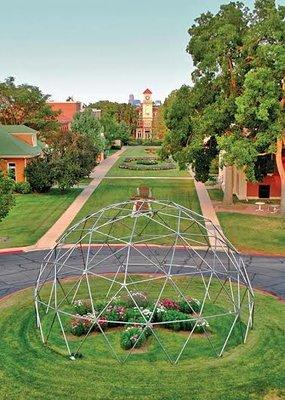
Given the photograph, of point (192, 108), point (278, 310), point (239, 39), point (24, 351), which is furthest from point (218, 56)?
point (24, 351)

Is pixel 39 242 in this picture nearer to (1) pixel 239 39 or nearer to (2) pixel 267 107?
(2) pixel 267 107

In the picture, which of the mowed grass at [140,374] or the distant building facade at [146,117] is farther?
the distant building facade at [146,117]

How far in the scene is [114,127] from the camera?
109500mm

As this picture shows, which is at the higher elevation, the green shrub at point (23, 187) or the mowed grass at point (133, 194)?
the green shrub at point (23, 187)

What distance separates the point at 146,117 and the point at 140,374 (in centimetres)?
14406

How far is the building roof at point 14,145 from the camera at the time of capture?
53.0m

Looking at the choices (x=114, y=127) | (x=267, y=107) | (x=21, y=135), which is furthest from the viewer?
(x=114, y=127)

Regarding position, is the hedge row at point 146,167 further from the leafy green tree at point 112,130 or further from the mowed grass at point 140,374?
the mowed grass at point 140,374

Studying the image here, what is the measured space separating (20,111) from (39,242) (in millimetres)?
41420

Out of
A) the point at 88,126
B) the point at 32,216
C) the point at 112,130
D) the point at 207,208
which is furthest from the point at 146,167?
the point at 32,216

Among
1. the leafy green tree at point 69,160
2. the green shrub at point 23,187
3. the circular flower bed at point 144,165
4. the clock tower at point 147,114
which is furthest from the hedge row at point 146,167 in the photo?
the clock tower at point 147,114

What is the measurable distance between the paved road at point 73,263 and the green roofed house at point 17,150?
917 inches

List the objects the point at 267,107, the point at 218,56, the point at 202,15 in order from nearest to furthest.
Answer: the point at 267,107
the point at 218,56
the point at 202,15

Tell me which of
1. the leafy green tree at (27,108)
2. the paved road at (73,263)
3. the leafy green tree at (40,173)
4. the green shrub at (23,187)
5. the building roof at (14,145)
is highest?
the leafy green tree at (27,108)
